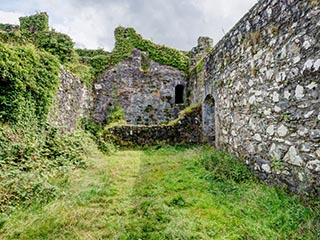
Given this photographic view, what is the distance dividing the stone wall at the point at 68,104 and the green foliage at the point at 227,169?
4.34 meters

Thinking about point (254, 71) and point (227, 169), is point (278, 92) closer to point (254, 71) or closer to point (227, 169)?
point (254, 71)

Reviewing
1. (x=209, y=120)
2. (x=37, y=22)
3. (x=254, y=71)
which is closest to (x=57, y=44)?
(x=37, y=22)

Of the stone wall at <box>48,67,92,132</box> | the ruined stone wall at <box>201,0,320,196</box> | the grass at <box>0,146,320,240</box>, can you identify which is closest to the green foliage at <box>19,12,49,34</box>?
the stone wall at <box>48,67,92,132</box>

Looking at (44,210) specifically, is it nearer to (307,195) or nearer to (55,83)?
(307,195)

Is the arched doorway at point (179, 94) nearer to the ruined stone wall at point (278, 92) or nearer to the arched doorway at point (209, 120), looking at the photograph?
the arched doorway at point (209, 120)

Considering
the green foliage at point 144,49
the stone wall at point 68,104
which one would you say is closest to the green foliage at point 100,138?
the stone wall at point 68,104

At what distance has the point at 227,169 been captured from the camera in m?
4.79

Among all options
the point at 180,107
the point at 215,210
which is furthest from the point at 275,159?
the point at 180,107

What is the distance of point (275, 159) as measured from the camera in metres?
4.00

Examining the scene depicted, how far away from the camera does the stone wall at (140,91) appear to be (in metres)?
13.1

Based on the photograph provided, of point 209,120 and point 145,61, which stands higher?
point 145,61

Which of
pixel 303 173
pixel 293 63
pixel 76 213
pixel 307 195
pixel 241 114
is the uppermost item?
pixel 293 63

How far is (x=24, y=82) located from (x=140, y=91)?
815 cm

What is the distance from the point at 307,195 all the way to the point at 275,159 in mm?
819
